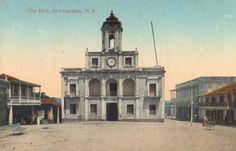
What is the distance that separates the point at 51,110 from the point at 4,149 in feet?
110

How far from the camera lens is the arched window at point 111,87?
154ft

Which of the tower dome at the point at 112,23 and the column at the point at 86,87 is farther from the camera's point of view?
the tower dome at the point at 112,23

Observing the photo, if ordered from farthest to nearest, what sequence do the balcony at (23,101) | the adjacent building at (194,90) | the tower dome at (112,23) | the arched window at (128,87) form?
the adjacent building at (194,90) < the tower dome at (112,23) < the arched window at (128,87) < the balcony at (23,101)

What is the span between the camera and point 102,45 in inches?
1871

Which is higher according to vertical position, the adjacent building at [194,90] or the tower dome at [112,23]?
the tower dome at [112,23]

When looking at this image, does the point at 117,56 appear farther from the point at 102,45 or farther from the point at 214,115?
the point at 214,115

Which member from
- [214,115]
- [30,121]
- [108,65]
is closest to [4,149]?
[30,121]

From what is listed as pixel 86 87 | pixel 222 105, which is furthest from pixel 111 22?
pixel 222 105

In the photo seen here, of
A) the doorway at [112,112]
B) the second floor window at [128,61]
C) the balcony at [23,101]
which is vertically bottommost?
the doorway at [112,112]

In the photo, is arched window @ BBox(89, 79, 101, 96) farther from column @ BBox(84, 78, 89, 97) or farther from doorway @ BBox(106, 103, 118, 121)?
doorway @ BBox(106, 103, 118, 121)

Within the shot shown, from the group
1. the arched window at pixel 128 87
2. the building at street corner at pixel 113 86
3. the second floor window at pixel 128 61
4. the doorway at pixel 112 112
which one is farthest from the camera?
the doorway at pixel 112 112

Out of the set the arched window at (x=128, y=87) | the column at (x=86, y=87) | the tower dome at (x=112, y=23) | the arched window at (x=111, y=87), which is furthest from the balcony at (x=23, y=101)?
the tower dome at (x=112, y=23)

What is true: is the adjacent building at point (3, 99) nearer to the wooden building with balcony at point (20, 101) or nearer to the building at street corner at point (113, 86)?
the wooden building with balcony at point (20, 101)

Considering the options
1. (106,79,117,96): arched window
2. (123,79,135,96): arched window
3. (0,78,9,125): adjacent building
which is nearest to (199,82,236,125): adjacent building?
(123,79,135,96): arched window
